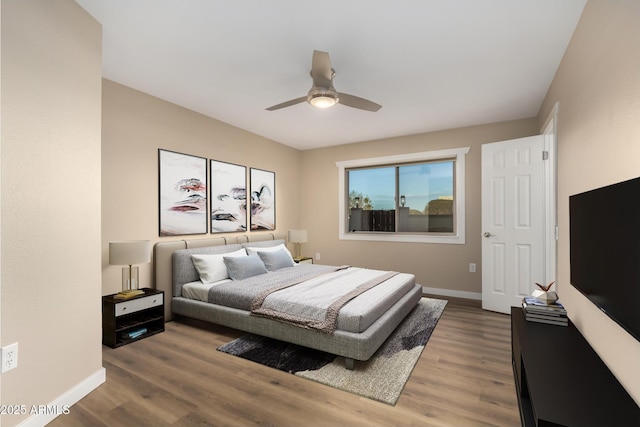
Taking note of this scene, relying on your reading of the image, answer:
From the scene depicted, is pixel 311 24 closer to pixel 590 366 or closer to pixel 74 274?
pixel 74 274

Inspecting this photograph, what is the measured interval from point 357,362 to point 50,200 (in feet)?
7.93

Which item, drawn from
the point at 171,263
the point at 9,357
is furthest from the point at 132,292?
the point at 9,357

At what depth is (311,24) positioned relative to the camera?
2078mm

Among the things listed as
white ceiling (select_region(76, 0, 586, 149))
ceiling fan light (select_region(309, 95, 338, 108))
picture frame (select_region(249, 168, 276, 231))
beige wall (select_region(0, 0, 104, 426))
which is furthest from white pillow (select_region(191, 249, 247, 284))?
ceiling fan light (select_region(309, 95, 338, 108))

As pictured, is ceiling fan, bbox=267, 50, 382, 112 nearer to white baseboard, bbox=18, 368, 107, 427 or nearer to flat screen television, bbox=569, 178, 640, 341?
flat screen television, bbox=569, 178, 640, 341

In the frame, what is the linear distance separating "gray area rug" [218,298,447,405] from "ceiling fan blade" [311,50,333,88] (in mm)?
2240

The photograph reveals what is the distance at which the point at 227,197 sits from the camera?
4.30 metres

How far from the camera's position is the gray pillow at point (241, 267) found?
140 inches

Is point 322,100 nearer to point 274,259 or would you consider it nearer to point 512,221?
point 274,259

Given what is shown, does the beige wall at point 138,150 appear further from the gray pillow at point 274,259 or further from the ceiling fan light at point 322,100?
the ceiling fan light at point 322,100

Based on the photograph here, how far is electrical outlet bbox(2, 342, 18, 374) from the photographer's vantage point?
1.51 meters

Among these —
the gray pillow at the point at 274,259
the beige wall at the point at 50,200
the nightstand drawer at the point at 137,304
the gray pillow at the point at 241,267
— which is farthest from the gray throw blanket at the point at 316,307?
the beige wall at the point at 50,200

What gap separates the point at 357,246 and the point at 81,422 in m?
4.25

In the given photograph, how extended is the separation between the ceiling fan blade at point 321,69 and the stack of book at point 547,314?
2235 mm
